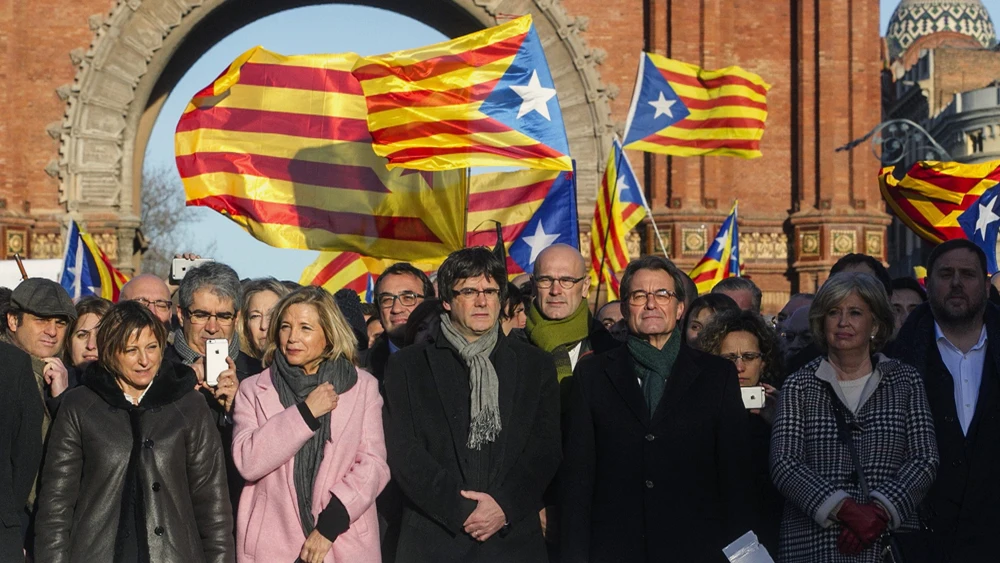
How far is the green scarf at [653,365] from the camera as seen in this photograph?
7297 mm

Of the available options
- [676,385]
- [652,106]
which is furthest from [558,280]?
[652,106]

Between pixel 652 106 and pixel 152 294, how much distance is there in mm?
8281

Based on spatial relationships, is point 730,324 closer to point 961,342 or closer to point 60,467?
point 961,342

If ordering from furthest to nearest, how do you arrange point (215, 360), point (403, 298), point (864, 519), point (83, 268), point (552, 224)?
1. point (83, 268)
2. point (552, 224)
3. point (403, 298)
4. point (215, 360)
5. point (864, 519)

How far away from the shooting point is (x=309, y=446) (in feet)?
23.2

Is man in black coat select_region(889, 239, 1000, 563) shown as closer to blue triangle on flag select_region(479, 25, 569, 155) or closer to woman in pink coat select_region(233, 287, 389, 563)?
woman in pink coat select_region(233, 287, 389, 563)

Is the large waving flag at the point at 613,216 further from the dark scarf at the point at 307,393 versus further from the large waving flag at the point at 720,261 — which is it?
→ the dark scarf at the point at 307,393

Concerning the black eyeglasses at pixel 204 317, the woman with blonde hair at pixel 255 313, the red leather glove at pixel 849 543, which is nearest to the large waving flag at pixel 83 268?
the woman with blonde hair at pixel 255 313

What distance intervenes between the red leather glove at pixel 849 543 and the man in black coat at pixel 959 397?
0.71 meters

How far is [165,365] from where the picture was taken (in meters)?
7.21

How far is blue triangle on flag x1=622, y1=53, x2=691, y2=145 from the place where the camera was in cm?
1664

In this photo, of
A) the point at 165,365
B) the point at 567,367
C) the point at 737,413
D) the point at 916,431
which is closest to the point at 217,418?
the point at 165,365

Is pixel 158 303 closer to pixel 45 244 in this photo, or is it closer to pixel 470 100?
pixel 470 100

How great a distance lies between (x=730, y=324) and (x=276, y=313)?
2370 millimetres
